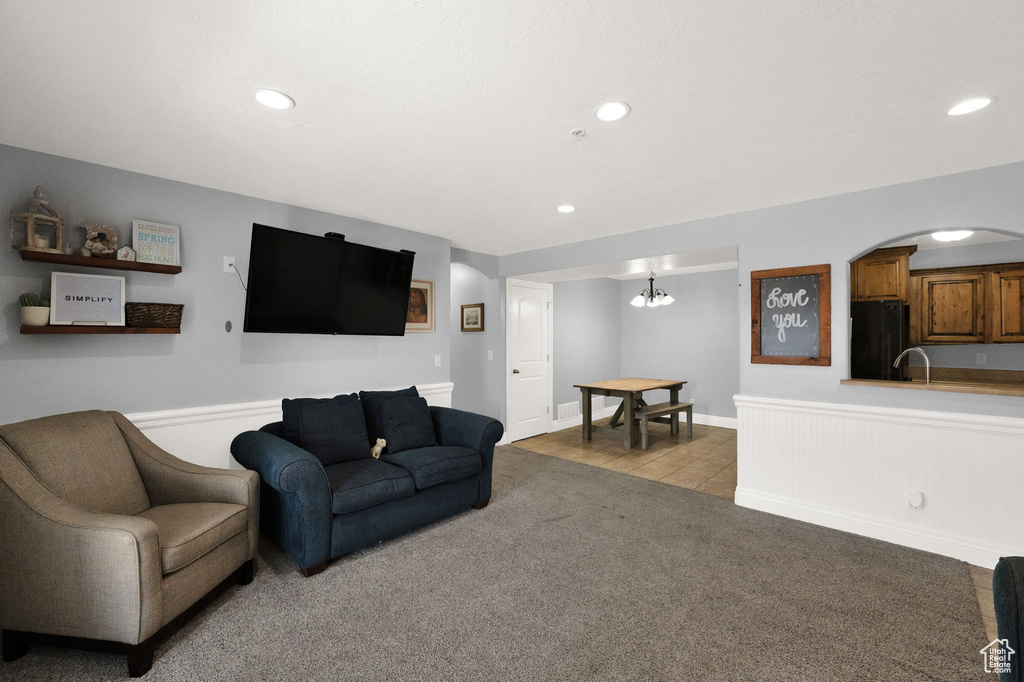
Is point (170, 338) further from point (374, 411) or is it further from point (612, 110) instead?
point (612, 110)

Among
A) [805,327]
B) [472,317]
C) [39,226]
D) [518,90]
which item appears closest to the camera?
[518,90]

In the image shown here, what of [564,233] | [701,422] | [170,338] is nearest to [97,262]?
[170,338]

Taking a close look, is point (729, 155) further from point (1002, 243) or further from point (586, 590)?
point (1002, 243)

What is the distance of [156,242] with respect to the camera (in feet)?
9.18

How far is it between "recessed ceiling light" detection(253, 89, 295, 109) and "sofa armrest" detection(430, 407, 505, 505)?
2.27 metres

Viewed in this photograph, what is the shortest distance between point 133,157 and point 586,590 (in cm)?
349

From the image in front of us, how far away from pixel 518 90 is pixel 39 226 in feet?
8.98

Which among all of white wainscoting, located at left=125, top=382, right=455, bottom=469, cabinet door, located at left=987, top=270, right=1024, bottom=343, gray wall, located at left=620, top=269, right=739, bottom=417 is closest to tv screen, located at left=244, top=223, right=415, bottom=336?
white wainscoting, located at left=125, top=382, right=455, bottom=469

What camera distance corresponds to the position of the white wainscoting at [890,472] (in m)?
2.56

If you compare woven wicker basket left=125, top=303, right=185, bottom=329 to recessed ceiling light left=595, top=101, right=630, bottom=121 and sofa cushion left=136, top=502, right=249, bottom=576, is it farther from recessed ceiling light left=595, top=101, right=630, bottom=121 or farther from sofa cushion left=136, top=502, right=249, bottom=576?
recessed ceiling light left=595, top=101, right=630, bottom=121

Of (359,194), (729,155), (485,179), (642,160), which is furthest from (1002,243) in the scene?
(359,194)

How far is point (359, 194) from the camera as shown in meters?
3.16

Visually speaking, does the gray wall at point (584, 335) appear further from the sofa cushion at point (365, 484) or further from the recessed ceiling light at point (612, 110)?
the recessed ceiling light at point (612, 110)

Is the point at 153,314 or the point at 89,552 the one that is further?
the point at 153,314
